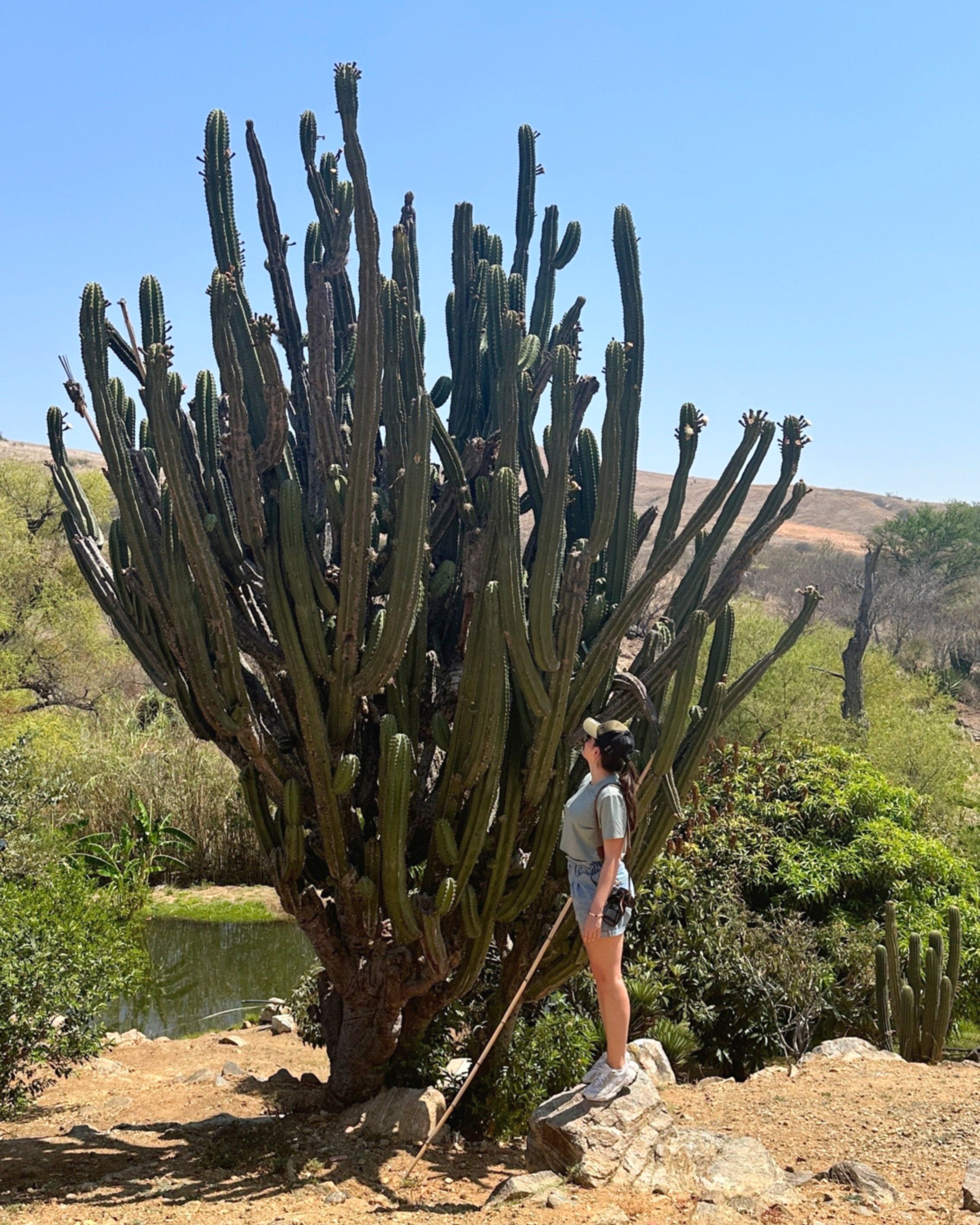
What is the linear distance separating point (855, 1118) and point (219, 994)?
29.2 feet

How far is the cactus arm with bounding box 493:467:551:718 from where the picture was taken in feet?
17.3

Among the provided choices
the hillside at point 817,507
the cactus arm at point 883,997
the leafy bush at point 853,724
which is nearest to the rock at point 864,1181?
the cactus arm at point 883,997

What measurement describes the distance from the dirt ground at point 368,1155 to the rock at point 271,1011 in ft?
9.61

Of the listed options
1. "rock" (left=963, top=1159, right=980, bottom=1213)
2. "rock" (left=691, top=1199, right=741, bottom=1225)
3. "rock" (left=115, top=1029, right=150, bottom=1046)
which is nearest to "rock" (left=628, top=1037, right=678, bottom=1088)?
"rock" (left=963, top=1159, right=980, bottom=1213)

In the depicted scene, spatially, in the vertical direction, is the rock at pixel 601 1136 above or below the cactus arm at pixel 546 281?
below

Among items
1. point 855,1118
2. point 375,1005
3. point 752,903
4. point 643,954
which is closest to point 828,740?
point 752,903

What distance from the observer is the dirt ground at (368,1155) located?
15.2 feet

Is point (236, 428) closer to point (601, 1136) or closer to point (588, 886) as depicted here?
point (588, 886)

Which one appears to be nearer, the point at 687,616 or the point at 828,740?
the point at 687,616

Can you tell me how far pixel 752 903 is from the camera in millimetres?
11094

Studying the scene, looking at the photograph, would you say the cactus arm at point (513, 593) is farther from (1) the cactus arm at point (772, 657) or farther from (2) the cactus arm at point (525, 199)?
(2) the cactus arm at point (525, 199)

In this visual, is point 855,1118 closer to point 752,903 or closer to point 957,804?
point 752,903

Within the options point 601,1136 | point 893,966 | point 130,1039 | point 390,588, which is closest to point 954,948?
point 893,966

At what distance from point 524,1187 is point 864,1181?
1.57 meters
